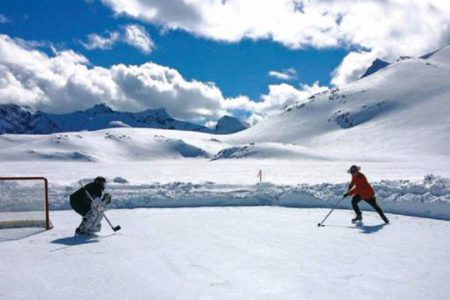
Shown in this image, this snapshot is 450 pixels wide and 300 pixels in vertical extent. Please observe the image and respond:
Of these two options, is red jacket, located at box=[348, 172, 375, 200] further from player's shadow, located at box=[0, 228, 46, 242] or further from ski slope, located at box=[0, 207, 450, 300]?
player's shadow, located at box=[0, 228, 46, 242]

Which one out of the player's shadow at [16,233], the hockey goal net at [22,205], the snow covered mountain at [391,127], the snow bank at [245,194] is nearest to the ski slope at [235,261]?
the player's shadow at [16,233]

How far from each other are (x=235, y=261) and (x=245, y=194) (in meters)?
10.2

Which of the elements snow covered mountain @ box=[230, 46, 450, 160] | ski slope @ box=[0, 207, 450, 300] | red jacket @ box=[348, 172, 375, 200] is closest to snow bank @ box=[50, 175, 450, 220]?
ski slope @ box=[0, 207, 450, 300]

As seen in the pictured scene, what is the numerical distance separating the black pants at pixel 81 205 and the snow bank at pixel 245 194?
6160mm

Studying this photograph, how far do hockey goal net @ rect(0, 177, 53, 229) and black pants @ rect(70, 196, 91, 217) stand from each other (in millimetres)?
1838

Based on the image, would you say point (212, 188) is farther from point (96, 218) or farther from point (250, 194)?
point (96, 218)

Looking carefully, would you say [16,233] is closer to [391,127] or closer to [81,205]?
[81,205]

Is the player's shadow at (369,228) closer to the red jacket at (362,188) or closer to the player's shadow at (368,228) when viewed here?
the player's shadow at (368,228)

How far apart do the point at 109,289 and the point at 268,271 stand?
8.56 feet

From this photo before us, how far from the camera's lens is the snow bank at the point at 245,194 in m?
16.8

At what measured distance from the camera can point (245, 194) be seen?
19.4m

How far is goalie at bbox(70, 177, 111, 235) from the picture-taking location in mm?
12188

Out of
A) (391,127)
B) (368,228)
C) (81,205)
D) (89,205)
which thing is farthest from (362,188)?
(391,127)

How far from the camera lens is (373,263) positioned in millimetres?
9008
